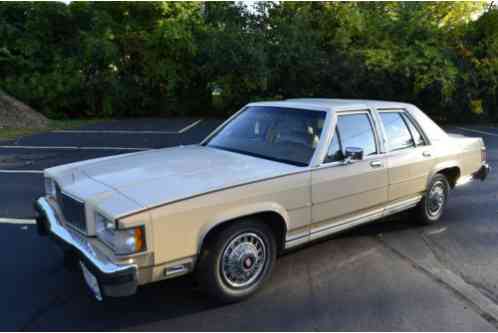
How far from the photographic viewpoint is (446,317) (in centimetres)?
305

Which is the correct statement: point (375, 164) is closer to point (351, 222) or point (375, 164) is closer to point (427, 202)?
point (351, 222)

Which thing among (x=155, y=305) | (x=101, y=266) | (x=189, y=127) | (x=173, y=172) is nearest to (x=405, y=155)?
(x=173, y=172)

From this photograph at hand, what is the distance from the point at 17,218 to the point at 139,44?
580 inches

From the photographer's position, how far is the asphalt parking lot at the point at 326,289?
297 cm

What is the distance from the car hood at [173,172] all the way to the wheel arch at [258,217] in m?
0.22

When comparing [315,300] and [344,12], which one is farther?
[344,12]

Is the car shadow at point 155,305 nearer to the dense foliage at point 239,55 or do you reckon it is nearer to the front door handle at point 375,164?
the front door handle at point 375,164

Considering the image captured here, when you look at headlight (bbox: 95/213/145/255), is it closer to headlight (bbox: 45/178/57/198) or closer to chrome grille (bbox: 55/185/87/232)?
chrome grille (bbox: 55/185/87/232)

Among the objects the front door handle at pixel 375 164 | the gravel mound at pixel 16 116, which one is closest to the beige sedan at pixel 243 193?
the front door handle at pixel 375 164

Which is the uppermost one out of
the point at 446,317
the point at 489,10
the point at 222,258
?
the point at 489,10

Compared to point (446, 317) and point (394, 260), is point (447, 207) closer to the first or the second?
point (394, 260)

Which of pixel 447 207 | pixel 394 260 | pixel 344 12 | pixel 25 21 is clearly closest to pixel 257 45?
pixel 344 12

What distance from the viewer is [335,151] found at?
3.79 metres

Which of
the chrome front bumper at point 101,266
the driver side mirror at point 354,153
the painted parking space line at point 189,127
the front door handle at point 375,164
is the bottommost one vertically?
the chrome front bumper at point 101,266
